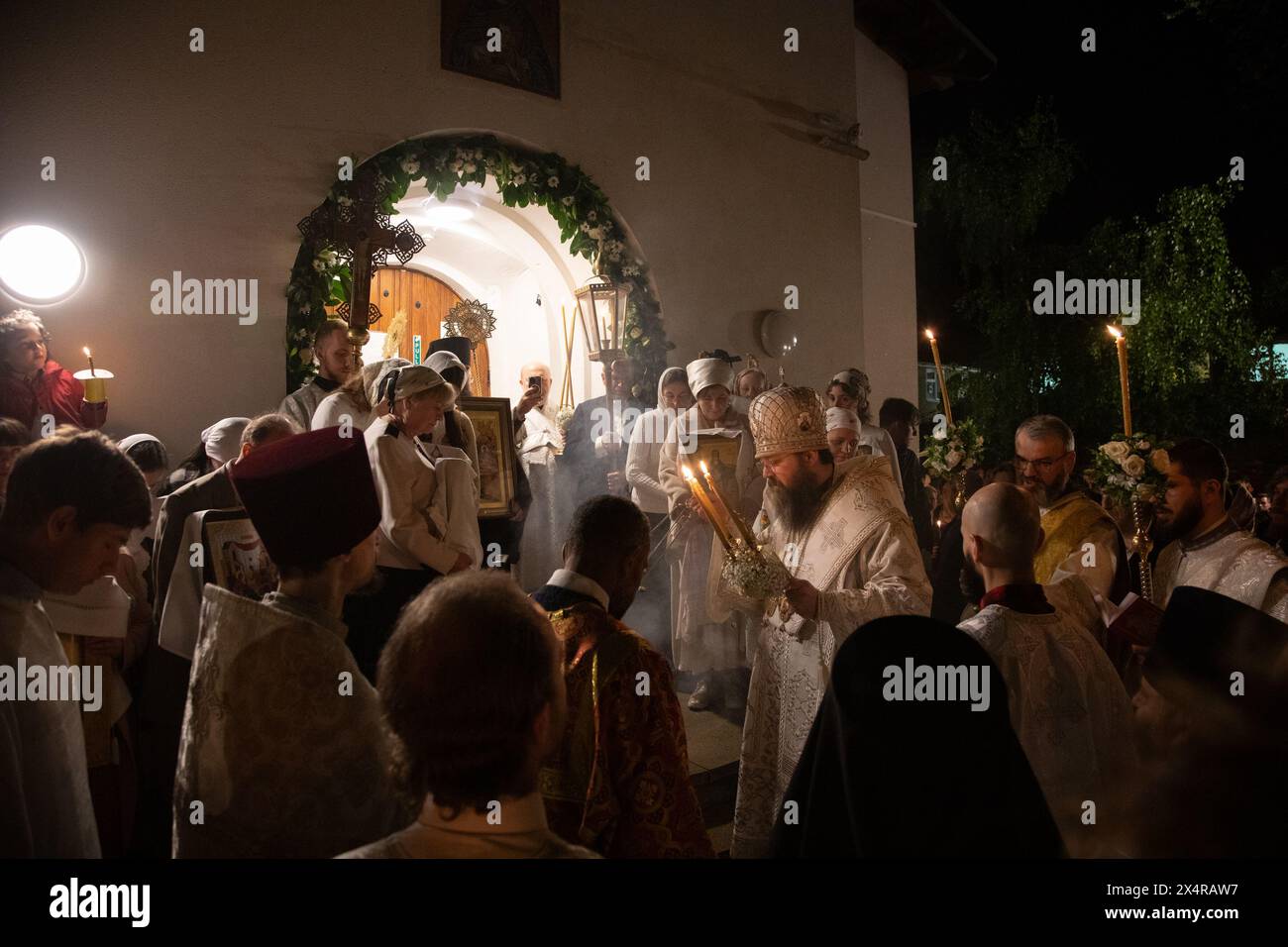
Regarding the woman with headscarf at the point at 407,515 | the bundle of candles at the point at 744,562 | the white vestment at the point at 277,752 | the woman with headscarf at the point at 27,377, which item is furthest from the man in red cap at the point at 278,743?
the woman with headscarf at the point at 27,377

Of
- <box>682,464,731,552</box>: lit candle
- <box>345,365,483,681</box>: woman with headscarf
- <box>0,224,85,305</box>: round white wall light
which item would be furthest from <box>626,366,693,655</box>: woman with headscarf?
<box>0,224,85,305</box>: round white wall light

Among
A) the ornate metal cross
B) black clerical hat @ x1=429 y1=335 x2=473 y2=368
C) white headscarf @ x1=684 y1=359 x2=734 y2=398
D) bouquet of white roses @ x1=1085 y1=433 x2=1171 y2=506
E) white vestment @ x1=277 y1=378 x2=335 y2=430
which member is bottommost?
bouquet of white roses @ x1=1085 y1=433 x2=1171 y2=506

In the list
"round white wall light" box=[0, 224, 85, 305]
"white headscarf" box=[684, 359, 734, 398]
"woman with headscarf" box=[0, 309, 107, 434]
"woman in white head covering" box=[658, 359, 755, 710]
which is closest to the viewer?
"woman with headscarf" box=[0, 309, 107, 434]

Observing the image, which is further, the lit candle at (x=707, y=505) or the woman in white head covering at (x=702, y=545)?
the woman in white head covering at (x=702, y=545)

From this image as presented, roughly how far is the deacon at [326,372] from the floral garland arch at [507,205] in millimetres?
670

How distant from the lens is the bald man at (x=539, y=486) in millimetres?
7883

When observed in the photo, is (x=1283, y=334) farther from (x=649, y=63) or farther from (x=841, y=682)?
(x=841, y=682)

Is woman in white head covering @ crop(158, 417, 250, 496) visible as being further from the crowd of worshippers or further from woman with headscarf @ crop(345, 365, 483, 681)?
woman with headscarf @ crop(345, 365, 483, 681)

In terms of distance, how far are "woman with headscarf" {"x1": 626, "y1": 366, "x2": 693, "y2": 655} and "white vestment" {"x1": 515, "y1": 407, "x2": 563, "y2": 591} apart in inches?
38.9

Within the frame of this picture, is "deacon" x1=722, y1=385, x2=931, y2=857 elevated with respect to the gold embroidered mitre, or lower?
lower

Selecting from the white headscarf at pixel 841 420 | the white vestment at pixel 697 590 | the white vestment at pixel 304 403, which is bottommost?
the white vestment at pixel 697 590

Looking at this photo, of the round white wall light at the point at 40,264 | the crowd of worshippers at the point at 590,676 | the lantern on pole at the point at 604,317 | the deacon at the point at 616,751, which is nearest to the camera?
the crowd of worshippers at the point at 590,676

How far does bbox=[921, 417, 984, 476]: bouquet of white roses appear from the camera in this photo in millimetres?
5926

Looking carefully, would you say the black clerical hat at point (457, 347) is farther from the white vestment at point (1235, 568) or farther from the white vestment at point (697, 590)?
the white vestment at point (1235, 568)
